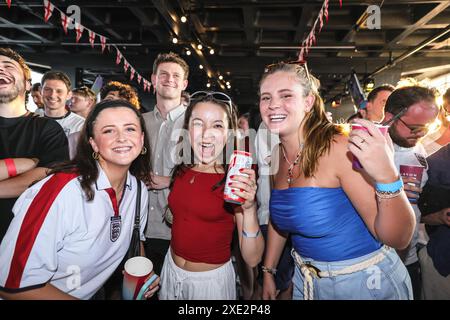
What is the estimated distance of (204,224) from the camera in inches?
71.1

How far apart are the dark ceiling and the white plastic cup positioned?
4446 mm

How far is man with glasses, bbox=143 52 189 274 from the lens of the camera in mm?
2490

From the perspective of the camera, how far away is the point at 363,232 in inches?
59.6

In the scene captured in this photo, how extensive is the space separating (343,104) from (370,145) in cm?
1730

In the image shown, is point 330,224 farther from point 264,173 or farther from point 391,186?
point 264,173

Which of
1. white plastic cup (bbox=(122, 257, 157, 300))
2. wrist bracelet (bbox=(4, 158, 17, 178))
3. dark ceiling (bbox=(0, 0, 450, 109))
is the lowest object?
white plastic cup (bbox=(122, 257, 157, 300))

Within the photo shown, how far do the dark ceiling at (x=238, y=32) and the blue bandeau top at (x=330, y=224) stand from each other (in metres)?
4.43

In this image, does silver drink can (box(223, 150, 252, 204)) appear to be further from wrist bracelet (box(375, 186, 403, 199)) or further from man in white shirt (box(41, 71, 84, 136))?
man in white shirt (box(41, 71, 84, 136))

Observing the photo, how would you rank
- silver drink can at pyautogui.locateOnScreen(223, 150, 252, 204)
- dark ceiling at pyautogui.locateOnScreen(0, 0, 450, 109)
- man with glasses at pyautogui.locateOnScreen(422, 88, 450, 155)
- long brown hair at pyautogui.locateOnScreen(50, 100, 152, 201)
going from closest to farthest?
silver drink can at pyautogui.locateOnScreen(223, 150, 252, 204)
long brown hair at pyautogui.locateOnScreen(50, 100, 152, 201)
man with glasses at pyautogui.locateOnScreen(422, 88, 450, 155)
dark ceiling at pyautogui.locateOnScreen(0, 0, 450, 109)

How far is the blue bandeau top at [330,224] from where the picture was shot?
1475 millimetres

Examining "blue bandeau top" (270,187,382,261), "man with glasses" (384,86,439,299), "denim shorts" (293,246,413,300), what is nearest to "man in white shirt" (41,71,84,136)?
"blue bandeau top" (270,187,382,261)

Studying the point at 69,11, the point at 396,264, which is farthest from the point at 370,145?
the point at 69,11

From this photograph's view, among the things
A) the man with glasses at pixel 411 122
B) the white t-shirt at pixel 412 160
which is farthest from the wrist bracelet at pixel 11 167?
the white t-shirt at pixel 412 160

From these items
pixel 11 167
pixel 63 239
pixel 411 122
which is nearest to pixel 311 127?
pixel 411 122
